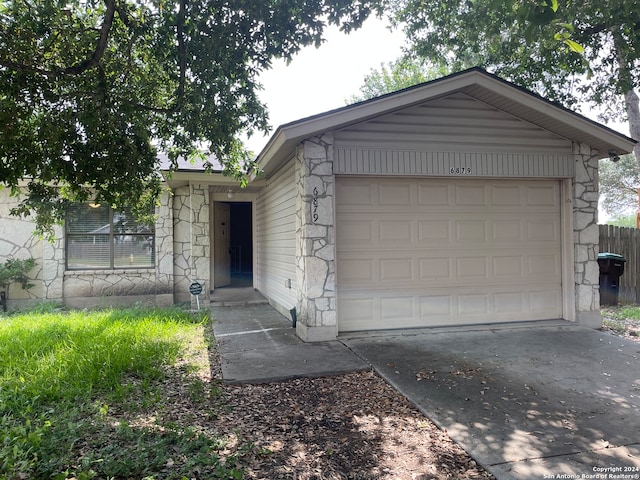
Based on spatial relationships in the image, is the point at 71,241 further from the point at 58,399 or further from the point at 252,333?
the point at 58,399

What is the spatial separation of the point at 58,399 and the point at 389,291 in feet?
14.2

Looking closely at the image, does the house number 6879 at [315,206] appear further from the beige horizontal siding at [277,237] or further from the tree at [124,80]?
the tree at [124,80]

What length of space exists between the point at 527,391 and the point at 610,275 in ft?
21.4

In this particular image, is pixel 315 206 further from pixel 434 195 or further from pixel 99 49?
pixel 99 49

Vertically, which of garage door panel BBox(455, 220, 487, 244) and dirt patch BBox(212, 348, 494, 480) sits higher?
garage door panel BBox(455, 220, 487, 244)

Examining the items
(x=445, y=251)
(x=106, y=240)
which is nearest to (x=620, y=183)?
(x=445, y=251)


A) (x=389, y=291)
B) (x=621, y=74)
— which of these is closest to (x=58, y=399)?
(x=389, y=291)

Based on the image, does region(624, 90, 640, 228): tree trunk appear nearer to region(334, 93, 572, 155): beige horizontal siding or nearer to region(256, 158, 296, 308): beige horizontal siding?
region(334, 93, 572, 155): beige horizontal siding

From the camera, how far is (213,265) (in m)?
10.5

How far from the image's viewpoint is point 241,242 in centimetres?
1443

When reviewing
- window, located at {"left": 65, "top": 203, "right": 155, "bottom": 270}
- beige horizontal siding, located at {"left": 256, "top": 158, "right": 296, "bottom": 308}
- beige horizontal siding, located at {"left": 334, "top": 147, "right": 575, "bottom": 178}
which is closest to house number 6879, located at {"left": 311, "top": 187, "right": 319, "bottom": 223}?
beige horizontal siding, located at {"left": 334, "top": 147, "right": 575, "bottom": 178}

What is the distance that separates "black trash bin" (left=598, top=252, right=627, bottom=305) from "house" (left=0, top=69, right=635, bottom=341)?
270cm

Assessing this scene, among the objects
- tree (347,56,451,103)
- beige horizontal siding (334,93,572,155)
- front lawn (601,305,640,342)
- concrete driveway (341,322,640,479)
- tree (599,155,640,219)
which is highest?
tree (347,56,451,103)

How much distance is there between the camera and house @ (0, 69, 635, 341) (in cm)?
580
